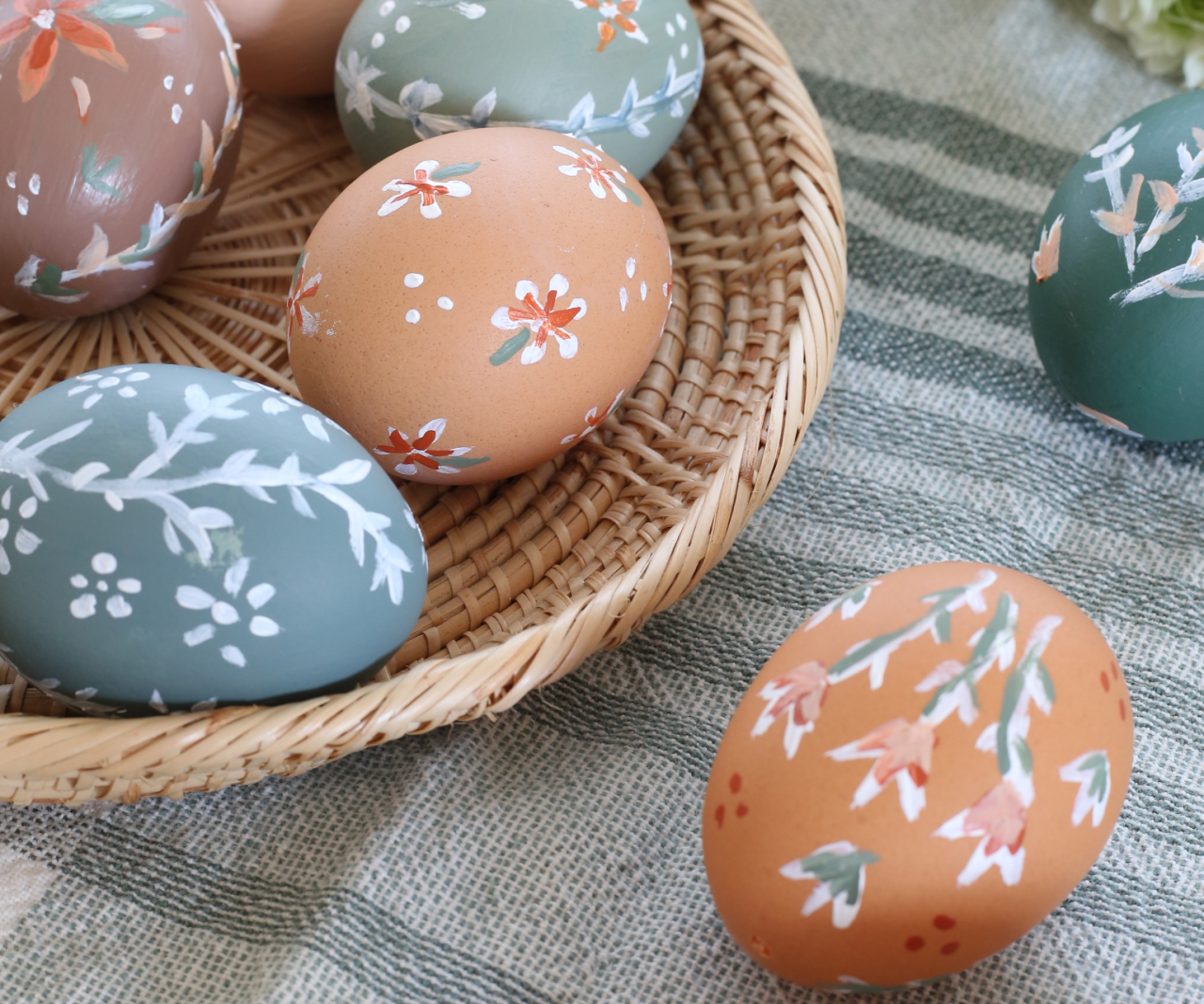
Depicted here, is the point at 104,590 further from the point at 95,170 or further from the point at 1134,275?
the point at 1134,275

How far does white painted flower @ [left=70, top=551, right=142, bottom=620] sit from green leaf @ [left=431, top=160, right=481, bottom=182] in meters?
0.28

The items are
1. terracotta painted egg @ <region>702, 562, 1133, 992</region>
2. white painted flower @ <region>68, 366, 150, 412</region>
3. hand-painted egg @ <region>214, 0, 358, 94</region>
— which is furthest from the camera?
hand-painted egg @ <region>214, 0, 358, 94</region>

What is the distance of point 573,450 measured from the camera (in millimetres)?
769

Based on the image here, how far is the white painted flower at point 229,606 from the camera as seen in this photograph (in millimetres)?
530

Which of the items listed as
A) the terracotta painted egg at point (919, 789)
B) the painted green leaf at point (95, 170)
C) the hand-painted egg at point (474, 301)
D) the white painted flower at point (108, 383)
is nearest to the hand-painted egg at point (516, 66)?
the hand-painted egg at point (474, 301)

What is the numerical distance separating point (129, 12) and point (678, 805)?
0.60 metres

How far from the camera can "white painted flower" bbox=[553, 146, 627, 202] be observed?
66cm

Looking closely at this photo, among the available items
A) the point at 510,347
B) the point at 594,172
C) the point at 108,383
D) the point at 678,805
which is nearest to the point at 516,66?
the point at 594,172

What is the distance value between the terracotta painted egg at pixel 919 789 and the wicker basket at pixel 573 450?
5.9 inches

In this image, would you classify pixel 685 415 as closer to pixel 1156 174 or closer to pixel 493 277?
pixel 493 277

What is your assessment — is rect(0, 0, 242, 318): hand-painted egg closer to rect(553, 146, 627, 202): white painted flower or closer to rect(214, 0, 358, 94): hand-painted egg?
rect(214, 0, 358, 94): hand-painted egg

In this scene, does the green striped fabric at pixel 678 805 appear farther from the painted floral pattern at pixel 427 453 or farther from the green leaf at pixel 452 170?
the green leaf at pixel 452 170

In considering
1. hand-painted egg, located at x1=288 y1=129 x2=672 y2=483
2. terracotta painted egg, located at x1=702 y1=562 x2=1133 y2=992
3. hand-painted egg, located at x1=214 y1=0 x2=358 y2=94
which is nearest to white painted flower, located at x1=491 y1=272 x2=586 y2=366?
hand-painted egg, located at x1=288 y1=129 x2=672 y2=483

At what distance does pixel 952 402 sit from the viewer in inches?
33.3
